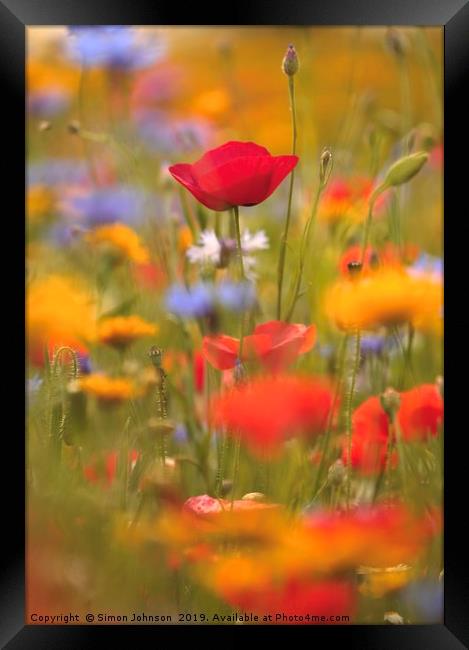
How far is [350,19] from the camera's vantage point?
34.9 inches

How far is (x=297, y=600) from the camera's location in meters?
0.88

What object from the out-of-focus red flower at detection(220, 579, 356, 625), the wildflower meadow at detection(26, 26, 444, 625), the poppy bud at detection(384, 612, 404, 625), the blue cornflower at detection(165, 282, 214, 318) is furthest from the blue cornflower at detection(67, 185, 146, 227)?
the poppy bud at detection(384, 612, 404, 625)

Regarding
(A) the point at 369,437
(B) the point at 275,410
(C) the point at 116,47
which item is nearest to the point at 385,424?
(A) the point at 369,437

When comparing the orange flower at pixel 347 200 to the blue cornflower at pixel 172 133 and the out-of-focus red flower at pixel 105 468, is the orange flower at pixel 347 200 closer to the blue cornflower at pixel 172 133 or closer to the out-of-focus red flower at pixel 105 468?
the blue cornflower at pixel 172 133

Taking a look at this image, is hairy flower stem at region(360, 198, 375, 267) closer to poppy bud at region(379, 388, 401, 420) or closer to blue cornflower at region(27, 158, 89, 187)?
poppy bud at region(379, 388, 401, 420)

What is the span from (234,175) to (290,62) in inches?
7.3

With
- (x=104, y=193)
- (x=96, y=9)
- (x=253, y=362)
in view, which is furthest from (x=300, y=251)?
(x=96, y=9)

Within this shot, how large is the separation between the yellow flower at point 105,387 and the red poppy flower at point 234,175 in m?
0.24

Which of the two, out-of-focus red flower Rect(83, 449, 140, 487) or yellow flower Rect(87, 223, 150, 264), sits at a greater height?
yellow flower Rect(87, 223, 150, 264)

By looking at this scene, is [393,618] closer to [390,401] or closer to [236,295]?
[390,401]

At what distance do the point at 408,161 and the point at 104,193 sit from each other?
37 centimetres

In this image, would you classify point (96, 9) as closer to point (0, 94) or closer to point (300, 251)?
point (0, 94)

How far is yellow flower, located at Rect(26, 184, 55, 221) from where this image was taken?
898mm

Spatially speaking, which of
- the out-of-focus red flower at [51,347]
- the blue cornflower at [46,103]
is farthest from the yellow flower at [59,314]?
the blue cornflower at [46,103]
